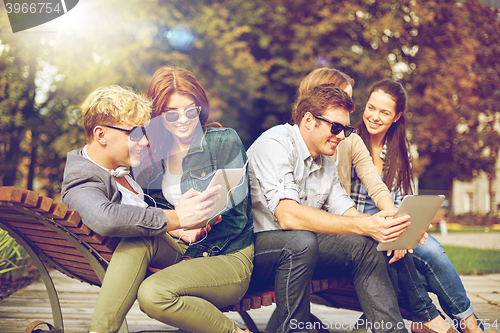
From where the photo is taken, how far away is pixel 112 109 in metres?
2.26

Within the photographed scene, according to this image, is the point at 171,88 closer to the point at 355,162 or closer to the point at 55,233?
the point at 55,233

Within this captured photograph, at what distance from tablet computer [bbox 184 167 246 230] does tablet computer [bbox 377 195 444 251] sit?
0.81 meters

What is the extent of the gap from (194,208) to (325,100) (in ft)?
3.46

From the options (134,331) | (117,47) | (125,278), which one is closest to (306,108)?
(125,278)

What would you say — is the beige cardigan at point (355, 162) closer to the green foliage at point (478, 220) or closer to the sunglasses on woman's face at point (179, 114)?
the sunglasses on woman's face at point (179, 114)

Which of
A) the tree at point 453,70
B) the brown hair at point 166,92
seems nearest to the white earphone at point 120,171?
the brown hair at point 166,92

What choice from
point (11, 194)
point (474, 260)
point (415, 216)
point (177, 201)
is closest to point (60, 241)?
point (11, 194)

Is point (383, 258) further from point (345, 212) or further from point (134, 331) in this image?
point (134, 331)

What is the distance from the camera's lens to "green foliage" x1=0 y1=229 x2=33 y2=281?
427 cm

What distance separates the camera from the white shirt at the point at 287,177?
8.27 feet

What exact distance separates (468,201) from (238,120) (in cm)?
1576

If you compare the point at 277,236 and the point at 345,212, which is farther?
the point at 345,212

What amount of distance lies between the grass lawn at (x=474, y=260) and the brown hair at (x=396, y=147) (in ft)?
11.1

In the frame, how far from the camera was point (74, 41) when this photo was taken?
8430 mm
